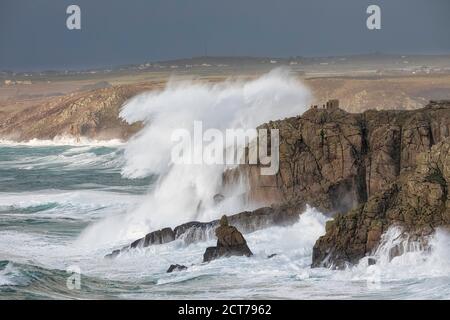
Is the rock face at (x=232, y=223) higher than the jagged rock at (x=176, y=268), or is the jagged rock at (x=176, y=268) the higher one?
the rock face at (x=232, y=223)

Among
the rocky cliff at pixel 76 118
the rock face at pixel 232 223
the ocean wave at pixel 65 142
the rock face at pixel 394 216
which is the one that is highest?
the rock face at pixel 394 216

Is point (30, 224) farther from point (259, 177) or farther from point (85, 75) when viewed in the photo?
point (85, 75)

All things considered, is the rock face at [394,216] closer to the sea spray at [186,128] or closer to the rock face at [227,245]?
the rock face at [227,245]

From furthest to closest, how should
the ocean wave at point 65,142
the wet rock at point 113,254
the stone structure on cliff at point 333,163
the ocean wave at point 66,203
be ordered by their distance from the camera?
the ocean wave at point 65,142, the ocean wave at point 66,203, the stone structure on cliff at point 333,163, the wet rock at point 113,254
